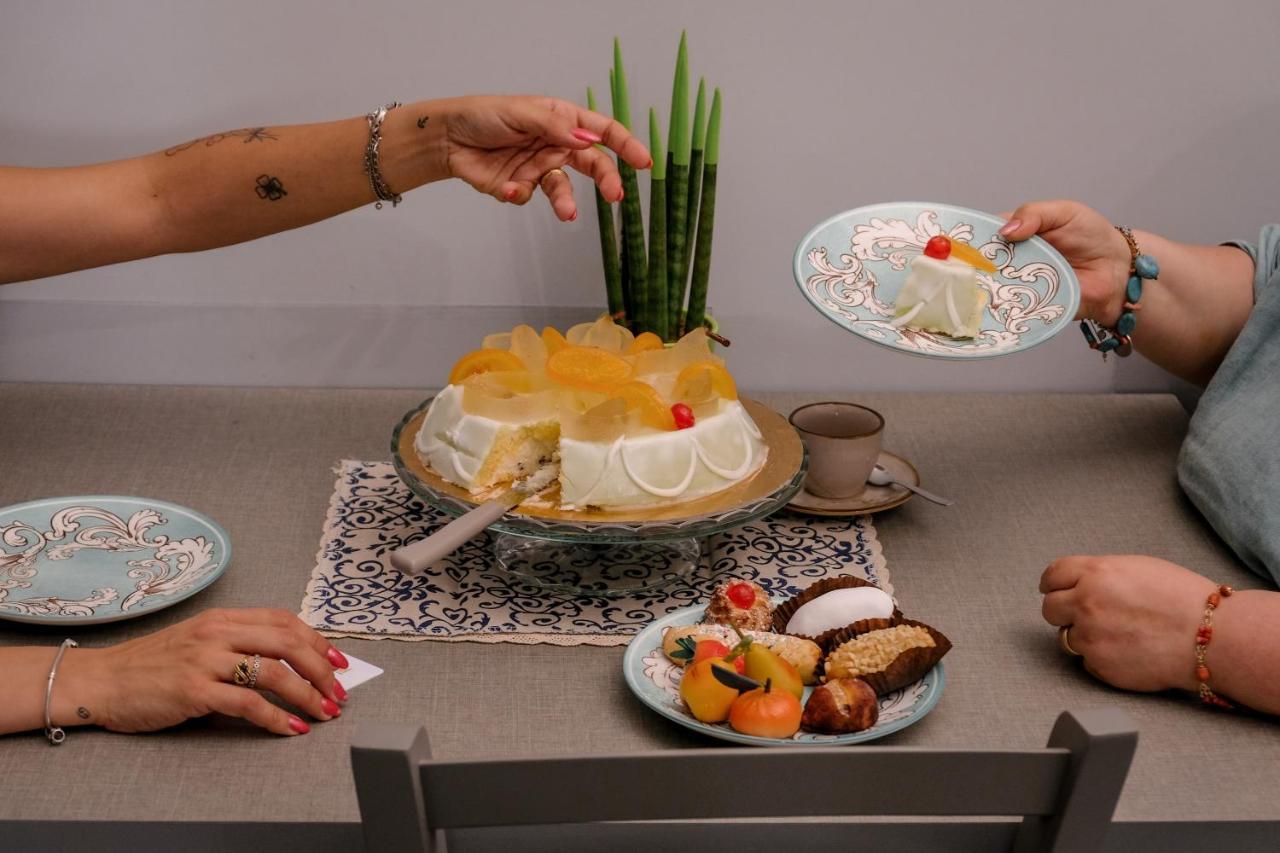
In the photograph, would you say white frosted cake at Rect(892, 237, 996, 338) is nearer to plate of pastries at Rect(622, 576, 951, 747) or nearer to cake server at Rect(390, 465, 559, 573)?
plate of pastries at Rect(622, 576, 951, 747)

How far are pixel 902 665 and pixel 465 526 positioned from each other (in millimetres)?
411

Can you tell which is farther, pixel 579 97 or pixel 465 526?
pixel 579 97

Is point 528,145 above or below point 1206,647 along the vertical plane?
above

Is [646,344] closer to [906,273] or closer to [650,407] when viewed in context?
[650,407]

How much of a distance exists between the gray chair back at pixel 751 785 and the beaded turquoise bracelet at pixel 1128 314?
→ 0.98m

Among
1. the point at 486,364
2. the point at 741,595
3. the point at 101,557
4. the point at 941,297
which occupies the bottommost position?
the point at 101,557

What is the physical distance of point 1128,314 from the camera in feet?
5.60

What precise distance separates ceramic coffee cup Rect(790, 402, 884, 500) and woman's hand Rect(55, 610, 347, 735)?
0.64 meters

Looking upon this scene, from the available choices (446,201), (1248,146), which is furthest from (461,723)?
(1248,146)

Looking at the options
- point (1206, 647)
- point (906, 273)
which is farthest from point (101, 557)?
point (1206, 647)

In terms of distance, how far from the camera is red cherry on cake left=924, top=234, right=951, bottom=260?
1.52 meters

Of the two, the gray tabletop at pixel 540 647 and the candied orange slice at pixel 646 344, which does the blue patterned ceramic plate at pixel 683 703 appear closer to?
the gray tabletop at pixel 540 647

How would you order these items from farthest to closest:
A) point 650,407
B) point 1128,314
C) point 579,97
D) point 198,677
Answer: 1. point 579,97
2. point 1128,314
3. point 650,407
4. point 198,677

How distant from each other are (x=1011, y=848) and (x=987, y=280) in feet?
2.61
